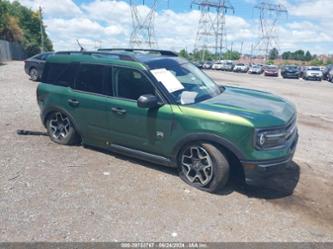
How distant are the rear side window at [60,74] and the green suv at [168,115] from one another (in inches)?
0.7

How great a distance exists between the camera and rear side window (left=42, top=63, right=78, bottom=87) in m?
5.89

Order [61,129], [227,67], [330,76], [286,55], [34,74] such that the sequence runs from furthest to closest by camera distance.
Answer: [286,55], [227,67], [330,76], [34,74], [61,129]

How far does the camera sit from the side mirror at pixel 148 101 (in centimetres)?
459

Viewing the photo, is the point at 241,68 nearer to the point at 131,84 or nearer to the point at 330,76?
the point at 330,76

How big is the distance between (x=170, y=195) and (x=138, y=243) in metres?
1.12

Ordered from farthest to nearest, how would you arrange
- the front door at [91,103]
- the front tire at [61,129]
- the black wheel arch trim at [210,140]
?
1. the front tire at [61,129]
2. the front door at [91,103]
3. the black wheel arch trim at [210,140]

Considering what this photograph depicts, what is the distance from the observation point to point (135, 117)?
496cm

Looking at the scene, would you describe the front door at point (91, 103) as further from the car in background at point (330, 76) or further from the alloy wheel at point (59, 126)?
the car in background at point (330, 76)

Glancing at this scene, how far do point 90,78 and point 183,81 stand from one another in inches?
62.4

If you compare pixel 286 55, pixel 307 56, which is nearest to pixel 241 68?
pixel 307 56

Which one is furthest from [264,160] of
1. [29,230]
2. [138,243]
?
[29,230]

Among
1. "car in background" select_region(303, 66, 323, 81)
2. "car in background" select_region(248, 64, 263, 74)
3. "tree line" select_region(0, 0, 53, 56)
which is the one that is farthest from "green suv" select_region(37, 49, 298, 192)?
"tree line" select_region(0, 0, 53, 56)

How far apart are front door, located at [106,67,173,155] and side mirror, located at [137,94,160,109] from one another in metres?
0.10

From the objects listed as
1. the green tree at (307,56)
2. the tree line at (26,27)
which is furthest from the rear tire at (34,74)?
the green tree at (307,56)
